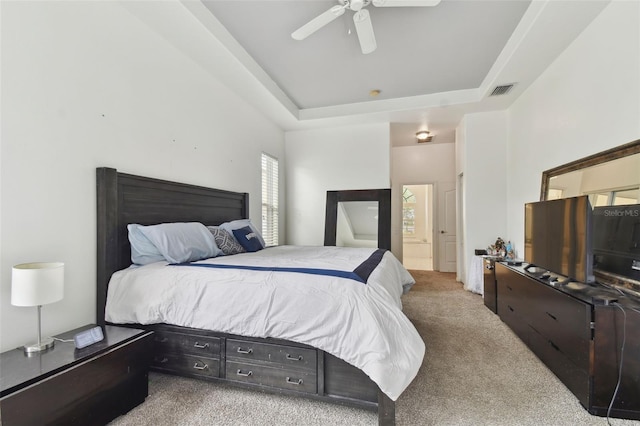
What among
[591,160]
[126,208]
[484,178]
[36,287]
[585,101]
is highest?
[585,101]

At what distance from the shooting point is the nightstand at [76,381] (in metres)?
1.21

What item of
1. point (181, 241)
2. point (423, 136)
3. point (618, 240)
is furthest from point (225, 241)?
point (423, 136)

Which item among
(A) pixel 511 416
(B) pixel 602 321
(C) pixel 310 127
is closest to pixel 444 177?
(C) pixel 310 127

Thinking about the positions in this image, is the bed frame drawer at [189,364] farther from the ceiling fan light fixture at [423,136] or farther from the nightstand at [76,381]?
the ceiling fan light fixture at [423,136]

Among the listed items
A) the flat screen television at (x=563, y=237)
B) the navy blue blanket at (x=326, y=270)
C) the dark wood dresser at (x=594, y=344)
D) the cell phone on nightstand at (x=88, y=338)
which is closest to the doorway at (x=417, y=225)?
the flat screen television at (x=563, y=237)

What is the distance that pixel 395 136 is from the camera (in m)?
5.71

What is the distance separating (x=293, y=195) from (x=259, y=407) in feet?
12.8

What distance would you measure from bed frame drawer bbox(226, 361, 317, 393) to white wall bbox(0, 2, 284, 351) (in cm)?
119

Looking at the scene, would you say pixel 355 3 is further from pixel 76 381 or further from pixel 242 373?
pixel 76 381

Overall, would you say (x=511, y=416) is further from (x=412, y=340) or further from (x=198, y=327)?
(x=198, y=327)

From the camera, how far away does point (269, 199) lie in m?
4.80

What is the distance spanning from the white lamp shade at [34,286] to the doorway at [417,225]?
750cm

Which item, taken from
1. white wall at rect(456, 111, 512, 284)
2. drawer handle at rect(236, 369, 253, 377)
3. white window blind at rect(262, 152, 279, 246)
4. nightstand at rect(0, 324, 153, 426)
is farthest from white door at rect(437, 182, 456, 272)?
nightstand at rect(0, 324, 153, 426)

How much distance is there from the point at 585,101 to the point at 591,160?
0.57 m
